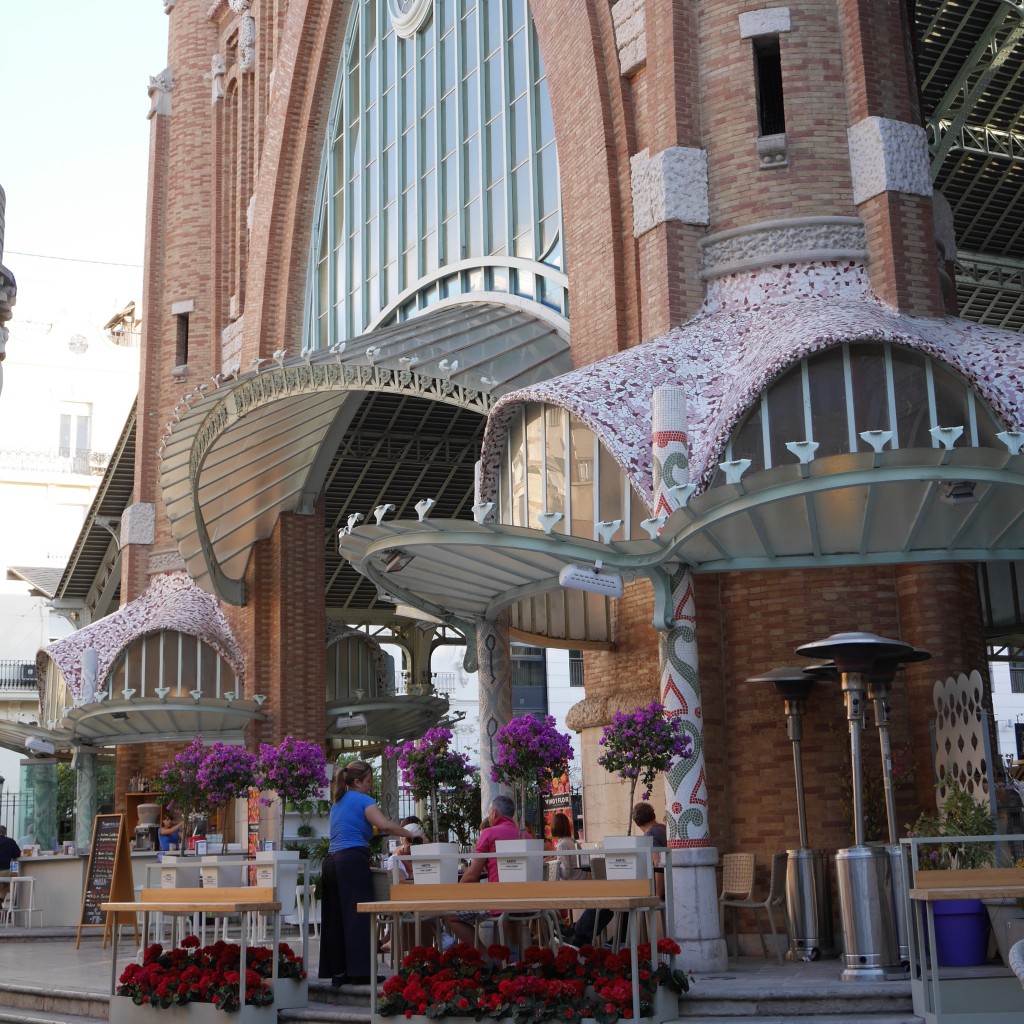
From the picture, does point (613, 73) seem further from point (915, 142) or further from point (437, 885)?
point (437, 885)

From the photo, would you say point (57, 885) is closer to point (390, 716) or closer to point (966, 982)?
point (390, 716)

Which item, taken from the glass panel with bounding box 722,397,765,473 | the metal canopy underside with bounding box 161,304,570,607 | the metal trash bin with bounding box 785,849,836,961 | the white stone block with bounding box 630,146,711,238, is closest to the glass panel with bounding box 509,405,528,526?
the metal canopy underside with bounding box 161,304,570,607

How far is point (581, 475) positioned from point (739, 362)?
7.06 ft

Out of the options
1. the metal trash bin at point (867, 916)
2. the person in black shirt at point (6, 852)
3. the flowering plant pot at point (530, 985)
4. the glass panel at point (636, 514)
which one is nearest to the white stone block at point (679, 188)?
the glass panel at point (636, 514)

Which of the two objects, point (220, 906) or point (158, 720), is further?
point (158, 720)

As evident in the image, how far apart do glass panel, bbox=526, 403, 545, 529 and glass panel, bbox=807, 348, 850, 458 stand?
10.7ft

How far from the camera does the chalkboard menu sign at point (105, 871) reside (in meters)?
18.2

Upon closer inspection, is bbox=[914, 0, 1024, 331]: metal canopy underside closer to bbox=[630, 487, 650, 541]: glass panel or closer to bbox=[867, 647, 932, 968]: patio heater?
bbox=[630, 487, 650, 541]: glass panel

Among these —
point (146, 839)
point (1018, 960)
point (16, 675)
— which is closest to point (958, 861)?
point (1018, 960)

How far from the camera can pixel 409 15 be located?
80.0ft

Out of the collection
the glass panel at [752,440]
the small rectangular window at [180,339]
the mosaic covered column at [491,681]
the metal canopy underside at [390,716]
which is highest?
the small rectangular window at [180,339]

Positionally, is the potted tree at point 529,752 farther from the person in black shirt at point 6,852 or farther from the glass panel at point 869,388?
the person in black shirt at point 6,852

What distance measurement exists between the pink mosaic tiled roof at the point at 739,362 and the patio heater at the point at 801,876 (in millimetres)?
2162

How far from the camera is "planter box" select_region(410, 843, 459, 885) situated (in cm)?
1051
